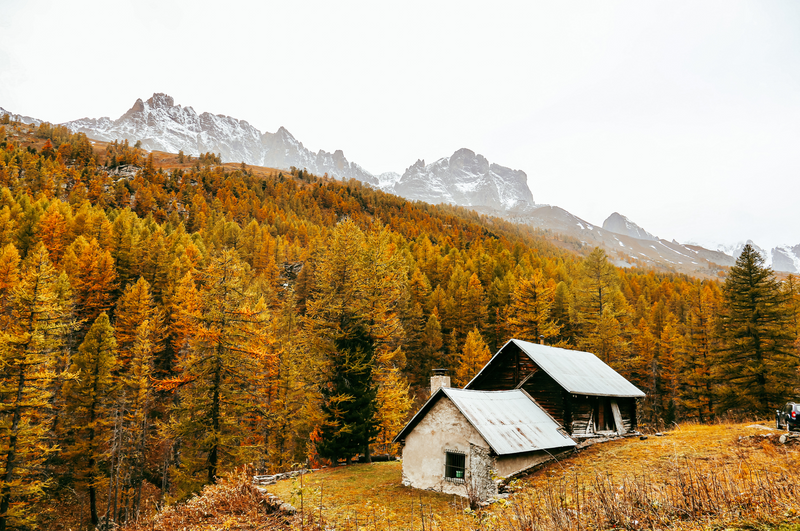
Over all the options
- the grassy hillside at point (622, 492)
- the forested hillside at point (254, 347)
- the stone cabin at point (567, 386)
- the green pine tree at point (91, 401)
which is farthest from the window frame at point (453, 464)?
the green pine tree at point (91, 401)

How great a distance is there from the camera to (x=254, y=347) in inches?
1037

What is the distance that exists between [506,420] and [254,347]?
16135 millimetres

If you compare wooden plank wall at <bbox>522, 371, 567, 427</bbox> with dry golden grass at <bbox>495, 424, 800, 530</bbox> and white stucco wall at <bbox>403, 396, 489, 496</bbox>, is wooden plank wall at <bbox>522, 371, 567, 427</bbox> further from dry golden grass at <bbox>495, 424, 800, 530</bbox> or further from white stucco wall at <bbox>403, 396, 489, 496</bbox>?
white stucco wall at <bbox>403, 396, 489, 496</bbox>

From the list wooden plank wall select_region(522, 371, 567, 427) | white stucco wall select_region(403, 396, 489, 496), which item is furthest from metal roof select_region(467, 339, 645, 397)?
white stucco wall select_region(403, 396, 489, 496)

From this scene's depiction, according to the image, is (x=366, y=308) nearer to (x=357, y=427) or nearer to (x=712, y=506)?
(x=357, y=427)

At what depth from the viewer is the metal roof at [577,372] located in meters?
22.7

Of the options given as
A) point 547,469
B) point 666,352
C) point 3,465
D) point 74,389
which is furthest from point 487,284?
point 3,465

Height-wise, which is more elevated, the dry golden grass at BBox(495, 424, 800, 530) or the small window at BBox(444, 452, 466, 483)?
the dry golden grass at BBox(495, 424, 800, 530)

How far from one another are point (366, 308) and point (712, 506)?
20658mm

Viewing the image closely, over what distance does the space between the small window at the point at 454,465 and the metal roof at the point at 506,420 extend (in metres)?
1.81

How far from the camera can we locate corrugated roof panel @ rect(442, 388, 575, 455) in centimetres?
1706

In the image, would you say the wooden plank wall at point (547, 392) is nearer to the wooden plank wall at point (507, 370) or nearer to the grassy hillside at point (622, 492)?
the wooden plank wall at point (507, 370)

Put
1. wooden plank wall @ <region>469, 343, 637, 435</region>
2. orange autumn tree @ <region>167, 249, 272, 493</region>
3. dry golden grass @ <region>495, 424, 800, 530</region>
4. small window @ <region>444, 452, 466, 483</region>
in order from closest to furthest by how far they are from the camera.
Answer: dry golden grass @ <region>495, 424, 800, 530</region> < small window @ <region>444, 452, 466, 483</region> < wooden plank wall @ <region>469, 343, 637, 435</region> < orange autumn tree @ <region>167, 249, 272, 493</region>

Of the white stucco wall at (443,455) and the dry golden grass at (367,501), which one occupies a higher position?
the white stucco wall at (443,455)
